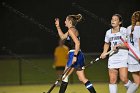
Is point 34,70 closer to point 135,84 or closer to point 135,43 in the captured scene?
point 135,84

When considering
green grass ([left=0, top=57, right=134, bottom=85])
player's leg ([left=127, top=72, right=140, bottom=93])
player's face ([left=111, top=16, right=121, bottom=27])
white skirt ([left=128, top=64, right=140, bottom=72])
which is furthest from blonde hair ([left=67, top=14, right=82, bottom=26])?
green grass ([left=0, top=57, right=134, bottom=85])

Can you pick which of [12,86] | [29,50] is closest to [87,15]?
[29,50]

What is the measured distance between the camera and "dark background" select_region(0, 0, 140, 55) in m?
26.2

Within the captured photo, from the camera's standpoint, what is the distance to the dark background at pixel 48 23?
26.2m

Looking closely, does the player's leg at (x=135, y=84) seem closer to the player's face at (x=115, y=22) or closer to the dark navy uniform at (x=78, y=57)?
the dark navy uniform at (x=78, y=57)

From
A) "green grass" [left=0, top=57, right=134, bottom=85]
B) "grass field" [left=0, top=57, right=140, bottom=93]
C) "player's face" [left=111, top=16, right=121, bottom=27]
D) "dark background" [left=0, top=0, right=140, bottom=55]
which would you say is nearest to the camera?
"player's face" [left=111, top=16, right=121, bottom=27]

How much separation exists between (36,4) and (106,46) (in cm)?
1909

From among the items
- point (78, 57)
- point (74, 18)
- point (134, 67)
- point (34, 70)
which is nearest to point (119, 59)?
point (134, 67)

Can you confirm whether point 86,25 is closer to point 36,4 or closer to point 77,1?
point 77,1

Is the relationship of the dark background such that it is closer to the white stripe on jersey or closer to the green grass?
the green grass

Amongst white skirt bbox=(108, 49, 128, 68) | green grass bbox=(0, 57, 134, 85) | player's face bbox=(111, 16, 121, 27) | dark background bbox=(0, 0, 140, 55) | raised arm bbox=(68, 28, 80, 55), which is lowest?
green grass bbox=(0, 57, 134, 85)

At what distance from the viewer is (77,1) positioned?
2628 cm

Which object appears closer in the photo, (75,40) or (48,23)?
(75,40)

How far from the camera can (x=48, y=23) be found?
27641 millimetres
